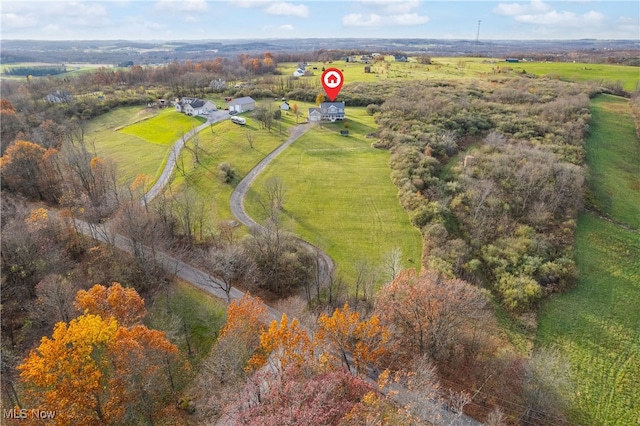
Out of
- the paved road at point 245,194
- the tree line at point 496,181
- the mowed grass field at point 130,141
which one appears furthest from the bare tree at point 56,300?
the mowed grass field at point 130,141

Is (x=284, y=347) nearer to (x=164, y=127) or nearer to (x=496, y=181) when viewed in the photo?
(x=496, y=181)

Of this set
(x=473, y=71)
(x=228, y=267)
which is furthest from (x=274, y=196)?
(x=473, y=71)

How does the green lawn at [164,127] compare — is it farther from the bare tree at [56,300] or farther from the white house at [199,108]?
the bare tree at [56,300]

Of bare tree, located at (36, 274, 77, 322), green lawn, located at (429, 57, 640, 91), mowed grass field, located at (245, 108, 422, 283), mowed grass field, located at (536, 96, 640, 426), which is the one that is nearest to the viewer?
mowed grass field, located at (536, 96, 640, 426)

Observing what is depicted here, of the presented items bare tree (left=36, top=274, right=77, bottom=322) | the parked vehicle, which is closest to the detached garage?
the parked vehicle

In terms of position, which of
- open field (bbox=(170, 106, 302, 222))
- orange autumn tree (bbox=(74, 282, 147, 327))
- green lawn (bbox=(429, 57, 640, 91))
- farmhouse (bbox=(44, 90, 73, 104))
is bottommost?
orange autumn tree (bbox=(74, 282, 147, 327))

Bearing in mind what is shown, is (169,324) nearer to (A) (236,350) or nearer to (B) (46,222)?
(A) (236,350)

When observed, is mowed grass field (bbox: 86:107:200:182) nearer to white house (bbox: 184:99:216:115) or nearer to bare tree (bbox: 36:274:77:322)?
white house (bbox: 184:99:216:115)
